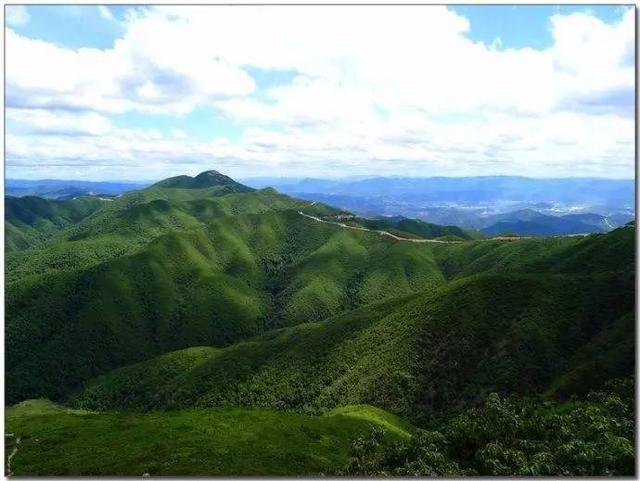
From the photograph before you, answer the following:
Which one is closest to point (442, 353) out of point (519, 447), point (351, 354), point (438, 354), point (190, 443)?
→ point (438, 354)

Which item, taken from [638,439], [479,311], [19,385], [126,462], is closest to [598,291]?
[479,311]

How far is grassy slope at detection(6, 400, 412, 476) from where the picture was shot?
1479 inches

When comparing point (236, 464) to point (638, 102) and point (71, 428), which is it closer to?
point (71, 428)

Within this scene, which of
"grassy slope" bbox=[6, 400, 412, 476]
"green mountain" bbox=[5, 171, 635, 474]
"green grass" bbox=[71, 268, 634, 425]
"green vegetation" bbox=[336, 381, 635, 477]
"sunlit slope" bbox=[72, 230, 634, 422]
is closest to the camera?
"green vegetation" bbox=[336, 381, 635, 477]

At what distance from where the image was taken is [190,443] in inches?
1724

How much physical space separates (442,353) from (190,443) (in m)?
48.6

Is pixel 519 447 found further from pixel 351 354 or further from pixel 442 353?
pixel 351 354

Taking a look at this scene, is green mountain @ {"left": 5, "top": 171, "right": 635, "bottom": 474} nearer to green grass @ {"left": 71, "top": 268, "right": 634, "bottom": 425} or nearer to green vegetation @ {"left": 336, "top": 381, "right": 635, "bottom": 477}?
green grass @ {"left": 71, "top": 268, "right": 634, "bottom": 425}

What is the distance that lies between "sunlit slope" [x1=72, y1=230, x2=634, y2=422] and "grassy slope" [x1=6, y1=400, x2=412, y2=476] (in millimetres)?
15828

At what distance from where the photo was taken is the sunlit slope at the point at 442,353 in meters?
74.1

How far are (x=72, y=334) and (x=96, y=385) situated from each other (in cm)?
3493

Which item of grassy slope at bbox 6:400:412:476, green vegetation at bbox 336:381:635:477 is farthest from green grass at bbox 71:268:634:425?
green vegetation at bbox 336:381:635:477

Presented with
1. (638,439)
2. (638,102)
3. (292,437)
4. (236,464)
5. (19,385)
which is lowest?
(19,385)

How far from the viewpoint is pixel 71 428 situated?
5703cm
